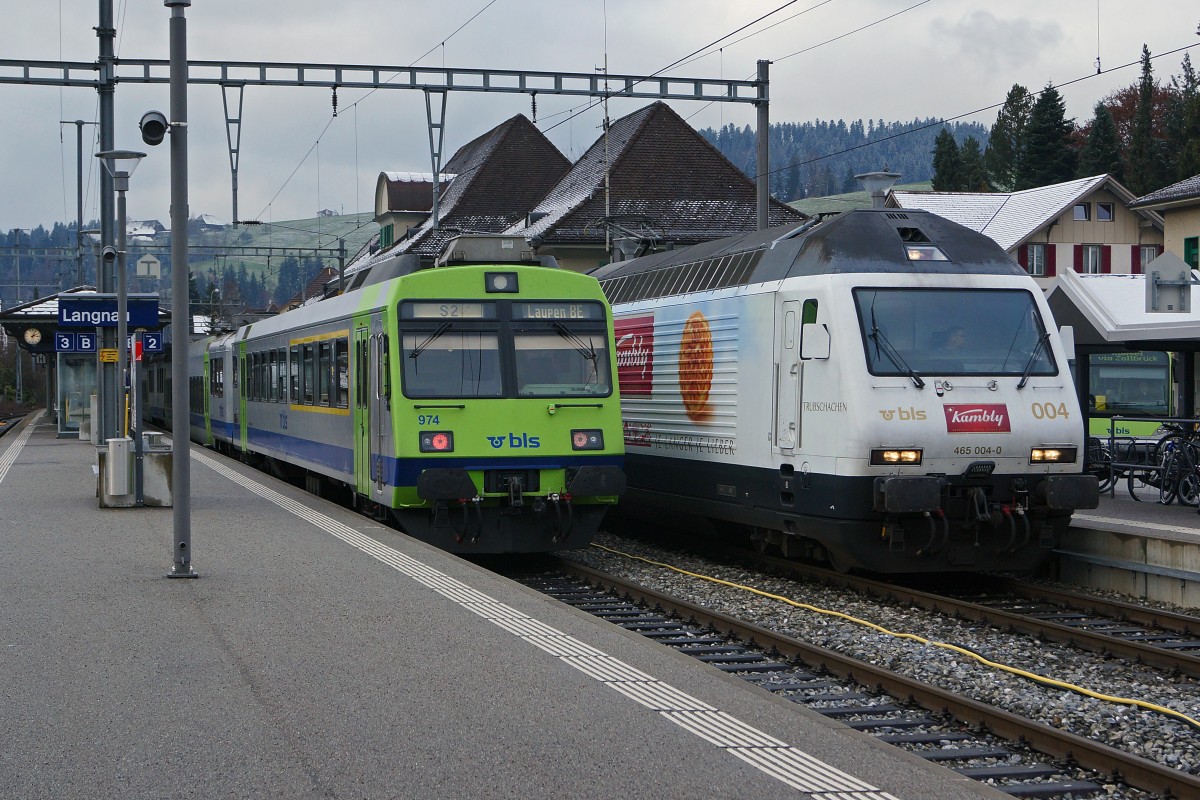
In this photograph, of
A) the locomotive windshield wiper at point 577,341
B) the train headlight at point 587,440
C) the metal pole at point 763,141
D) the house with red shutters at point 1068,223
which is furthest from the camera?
the house with red shutters at point 1068,223

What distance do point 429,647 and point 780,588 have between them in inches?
221

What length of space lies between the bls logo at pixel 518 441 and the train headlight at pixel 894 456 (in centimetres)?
347

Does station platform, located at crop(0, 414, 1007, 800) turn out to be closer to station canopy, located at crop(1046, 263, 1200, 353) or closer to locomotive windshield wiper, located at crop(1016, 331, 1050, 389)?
locomotive windshield wiper, located at crop(1016, 331, 1050, 389)

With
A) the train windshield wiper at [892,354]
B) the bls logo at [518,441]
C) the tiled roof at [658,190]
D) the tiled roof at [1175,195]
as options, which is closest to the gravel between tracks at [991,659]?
the bls logo at [518,441]

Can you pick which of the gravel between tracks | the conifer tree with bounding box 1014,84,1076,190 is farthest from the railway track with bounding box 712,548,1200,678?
the conifer tree with bounding box 1014,84,1076,190

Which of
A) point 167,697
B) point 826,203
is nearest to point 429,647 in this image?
point 167,697

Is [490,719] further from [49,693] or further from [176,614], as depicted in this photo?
Answer: [176,614]

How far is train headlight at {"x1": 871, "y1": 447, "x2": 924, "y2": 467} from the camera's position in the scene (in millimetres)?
11805

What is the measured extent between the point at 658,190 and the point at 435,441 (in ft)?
115

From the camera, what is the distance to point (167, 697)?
7.11 m

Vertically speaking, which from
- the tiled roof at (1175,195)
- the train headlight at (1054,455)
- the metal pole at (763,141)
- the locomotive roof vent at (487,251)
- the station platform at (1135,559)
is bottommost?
the station platform at (1135,559)

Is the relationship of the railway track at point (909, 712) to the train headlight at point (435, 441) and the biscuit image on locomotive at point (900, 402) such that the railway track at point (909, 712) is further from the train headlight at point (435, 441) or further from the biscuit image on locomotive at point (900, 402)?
the train headlight at point (435, 441)

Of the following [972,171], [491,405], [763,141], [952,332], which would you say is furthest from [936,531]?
[972,171]

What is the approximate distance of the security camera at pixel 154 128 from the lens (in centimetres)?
1227
